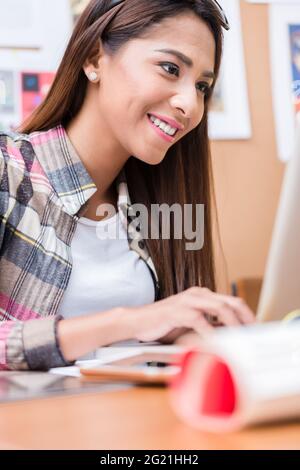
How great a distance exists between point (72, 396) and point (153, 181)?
0.94 m

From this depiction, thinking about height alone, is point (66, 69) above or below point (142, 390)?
above

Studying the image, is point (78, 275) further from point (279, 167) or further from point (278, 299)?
point (279, 167)

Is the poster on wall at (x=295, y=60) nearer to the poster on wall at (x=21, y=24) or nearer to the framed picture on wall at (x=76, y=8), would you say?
the framed picture on wall at (x=76, y=8)

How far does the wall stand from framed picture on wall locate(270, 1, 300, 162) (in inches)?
0.9

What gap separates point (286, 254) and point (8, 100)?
5.66ft

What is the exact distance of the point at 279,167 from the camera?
258cm

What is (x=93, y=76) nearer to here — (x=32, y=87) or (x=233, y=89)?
(x=32, y=87)

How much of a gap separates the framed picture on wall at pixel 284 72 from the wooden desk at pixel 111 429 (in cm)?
208

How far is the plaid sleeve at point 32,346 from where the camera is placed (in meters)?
0.82

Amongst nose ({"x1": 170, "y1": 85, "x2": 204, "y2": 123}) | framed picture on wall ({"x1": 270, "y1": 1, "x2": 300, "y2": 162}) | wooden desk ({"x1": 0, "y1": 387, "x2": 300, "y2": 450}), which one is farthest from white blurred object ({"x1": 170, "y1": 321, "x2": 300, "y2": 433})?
framed picture on wall ({"x1": 270, "y1": 1, "x2": 300, "y2": 162})

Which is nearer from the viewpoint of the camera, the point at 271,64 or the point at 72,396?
the point at 72,396
